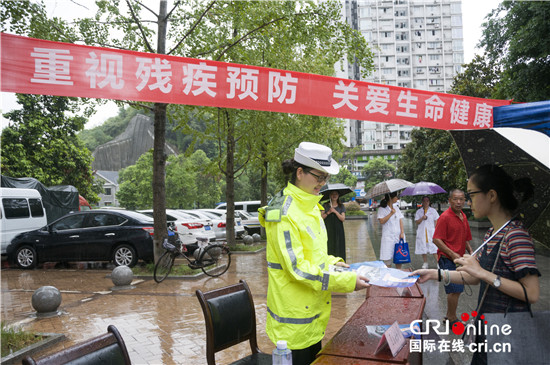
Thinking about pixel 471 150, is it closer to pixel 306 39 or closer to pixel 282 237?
pixel 282 237

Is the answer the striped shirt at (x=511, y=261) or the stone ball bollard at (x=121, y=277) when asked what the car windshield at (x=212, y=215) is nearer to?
the stone ball bollard at (x=121, y=277)

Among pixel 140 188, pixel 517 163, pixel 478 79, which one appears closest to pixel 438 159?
pixel 478 79

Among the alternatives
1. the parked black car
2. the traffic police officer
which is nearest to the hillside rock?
the parked black car

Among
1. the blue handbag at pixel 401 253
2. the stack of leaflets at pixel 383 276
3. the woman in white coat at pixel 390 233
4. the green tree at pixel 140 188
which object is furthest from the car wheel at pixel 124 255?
the green tree at pixel 140 188

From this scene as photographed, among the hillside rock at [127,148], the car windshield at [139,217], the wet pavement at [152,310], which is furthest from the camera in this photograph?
the hillside rock at [127,148]

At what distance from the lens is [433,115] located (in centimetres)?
604

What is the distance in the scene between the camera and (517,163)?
8.57ft

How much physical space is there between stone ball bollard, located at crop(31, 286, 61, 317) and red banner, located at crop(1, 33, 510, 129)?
348cm

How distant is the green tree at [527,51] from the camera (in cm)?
1161

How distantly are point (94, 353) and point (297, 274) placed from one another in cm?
108

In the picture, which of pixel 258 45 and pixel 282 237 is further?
pixel 258 45

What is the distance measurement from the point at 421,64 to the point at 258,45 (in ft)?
285

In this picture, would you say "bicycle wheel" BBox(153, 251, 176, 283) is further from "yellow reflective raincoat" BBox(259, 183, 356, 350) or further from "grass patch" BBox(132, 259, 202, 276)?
"yellow reflective raincoat" BBox(259, 183, 356, 350)

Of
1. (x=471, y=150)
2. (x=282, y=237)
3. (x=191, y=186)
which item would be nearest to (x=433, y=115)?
(x=471, y=150)
